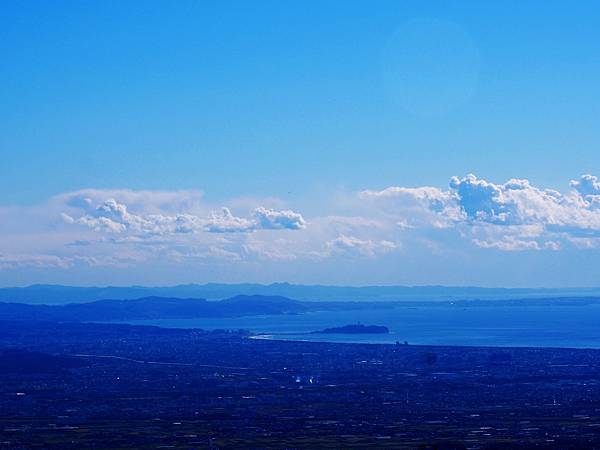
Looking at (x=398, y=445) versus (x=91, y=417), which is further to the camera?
(x=91, y=417)

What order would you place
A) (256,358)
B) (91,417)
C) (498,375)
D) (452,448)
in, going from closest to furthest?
1. (452,448)
2. (91,417)
3. (498,375)
4. (256,358)

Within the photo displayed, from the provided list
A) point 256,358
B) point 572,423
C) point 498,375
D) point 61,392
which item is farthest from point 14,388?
point 572,423

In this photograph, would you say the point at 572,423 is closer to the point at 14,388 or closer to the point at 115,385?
the point at 115,385

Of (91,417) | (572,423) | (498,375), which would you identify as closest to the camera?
(572,423)

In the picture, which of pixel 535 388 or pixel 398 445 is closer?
pixel 398 445

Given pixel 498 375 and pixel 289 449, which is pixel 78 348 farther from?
pixel 289 449

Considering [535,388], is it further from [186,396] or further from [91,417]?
[91,417]

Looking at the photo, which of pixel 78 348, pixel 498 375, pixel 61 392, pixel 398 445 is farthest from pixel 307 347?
pixel 398 445

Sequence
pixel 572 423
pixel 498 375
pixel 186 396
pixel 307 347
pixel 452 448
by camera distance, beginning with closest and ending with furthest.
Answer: pixel 452 448, pixel 572 423, pixel 186 396, pixel 498 375, pixel 307 347

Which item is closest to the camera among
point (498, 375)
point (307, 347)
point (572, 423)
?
point (572, 423)
